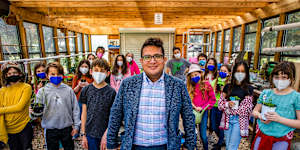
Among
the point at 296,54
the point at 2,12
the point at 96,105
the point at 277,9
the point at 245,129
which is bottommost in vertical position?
the point at 245,129

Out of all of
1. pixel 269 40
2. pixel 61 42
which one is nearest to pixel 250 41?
pixel 269 40

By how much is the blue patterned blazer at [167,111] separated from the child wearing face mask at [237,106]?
102 cm

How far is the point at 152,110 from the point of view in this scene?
122 centimetres

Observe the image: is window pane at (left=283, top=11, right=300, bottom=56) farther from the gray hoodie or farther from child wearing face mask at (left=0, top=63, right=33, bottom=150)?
child wearing face mask at (left=0, top=63, right=33, bottom=150)

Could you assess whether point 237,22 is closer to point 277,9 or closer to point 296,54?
point 277,9

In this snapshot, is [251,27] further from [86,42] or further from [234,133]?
[86,42]

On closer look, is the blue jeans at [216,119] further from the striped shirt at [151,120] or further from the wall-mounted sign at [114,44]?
the wall-mounted sign at [114,44]

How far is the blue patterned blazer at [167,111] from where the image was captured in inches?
46.8

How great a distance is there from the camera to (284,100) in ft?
5.56

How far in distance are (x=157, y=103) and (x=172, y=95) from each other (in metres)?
0.13

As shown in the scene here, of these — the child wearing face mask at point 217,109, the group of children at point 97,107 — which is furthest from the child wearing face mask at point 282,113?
the child wearing face mask at point 217,109

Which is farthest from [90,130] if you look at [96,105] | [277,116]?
[277,116]

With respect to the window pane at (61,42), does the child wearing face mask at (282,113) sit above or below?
below

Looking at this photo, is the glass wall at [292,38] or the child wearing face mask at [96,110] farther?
the glass wall at [292,38]
